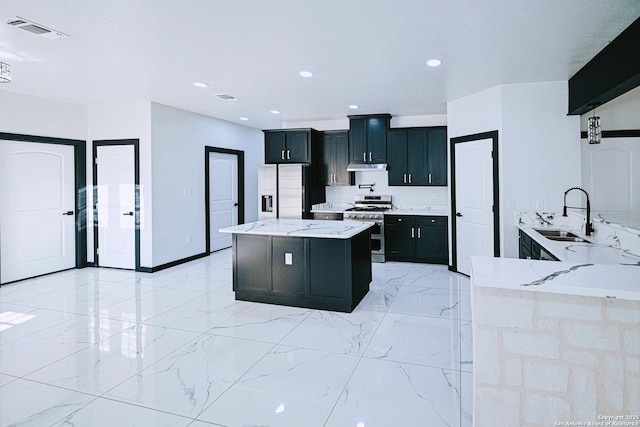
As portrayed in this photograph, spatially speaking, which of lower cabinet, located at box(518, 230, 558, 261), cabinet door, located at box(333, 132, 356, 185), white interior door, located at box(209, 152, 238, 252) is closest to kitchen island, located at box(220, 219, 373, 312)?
lower cabinet, located at box(518, 230, 558, 261)

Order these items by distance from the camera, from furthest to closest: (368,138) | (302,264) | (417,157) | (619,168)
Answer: (368,138) → (417,157) → (619,168) → (302,264)

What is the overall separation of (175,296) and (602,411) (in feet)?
14.0

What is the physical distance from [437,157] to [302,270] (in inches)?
140

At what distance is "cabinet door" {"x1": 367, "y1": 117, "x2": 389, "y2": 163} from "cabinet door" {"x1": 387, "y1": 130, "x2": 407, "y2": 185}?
0.10 meters

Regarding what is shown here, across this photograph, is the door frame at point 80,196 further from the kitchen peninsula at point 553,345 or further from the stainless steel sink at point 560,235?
the stainless steel sink at point 560,235

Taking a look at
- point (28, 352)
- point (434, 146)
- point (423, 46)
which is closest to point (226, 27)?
point (423, 46)

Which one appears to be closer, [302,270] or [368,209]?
[302,270]

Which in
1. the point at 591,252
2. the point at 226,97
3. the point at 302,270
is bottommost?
the point at 302,270

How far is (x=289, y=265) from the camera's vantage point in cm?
411

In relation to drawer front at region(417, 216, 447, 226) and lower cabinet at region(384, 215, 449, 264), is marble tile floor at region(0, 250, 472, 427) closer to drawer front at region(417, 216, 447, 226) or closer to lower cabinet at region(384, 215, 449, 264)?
lower cabinet at region(384, 215, 449, 264)

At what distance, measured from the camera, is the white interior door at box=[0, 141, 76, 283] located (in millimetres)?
5105

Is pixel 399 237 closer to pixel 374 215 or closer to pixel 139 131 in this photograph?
pixel 374 215

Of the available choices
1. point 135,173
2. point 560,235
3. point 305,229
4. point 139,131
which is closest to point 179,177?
point 135,173

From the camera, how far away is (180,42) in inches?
131
